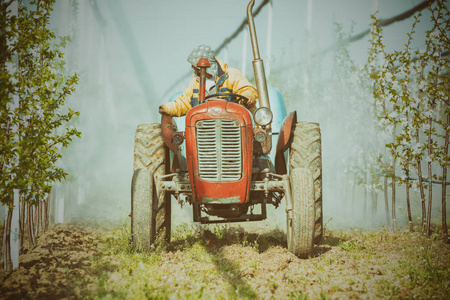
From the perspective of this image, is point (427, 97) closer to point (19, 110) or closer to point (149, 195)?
point (149, 195)

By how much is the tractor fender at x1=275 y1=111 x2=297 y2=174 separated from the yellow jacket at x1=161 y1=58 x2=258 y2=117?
1.44 feet

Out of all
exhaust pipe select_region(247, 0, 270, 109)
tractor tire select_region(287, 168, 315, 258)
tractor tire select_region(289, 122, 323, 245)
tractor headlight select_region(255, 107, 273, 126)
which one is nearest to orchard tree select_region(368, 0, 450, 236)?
tractor tire select_region(289, 122, 323, 245)

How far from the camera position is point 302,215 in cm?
374

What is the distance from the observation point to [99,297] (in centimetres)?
292

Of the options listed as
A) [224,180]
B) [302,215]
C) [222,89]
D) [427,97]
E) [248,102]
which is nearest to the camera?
[302,215]

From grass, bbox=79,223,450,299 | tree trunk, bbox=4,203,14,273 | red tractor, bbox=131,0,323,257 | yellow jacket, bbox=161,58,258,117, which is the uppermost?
yellow jacket, bbox=161,58,258,117

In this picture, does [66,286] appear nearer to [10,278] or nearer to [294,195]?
[10,278]

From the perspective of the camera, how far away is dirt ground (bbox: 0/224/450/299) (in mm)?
3016

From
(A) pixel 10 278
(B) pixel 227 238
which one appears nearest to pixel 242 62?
(B) pixel 227 238

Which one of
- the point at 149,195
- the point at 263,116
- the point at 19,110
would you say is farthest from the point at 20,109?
the point at 263,116

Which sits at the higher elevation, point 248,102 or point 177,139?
point 248,102

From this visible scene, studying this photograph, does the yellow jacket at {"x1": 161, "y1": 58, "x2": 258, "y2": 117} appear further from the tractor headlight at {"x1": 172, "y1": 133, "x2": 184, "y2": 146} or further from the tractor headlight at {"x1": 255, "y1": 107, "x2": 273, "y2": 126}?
the tractor headlight at {"x1": 255, "y1": 107, "x2": 273, "y2": 126}

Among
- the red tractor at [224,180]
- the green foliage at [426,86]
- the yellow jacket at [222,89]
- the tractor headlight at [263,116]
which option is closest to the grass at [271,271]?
the red tractor at [224,180]

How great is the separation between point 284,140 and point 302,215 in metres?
1.02
